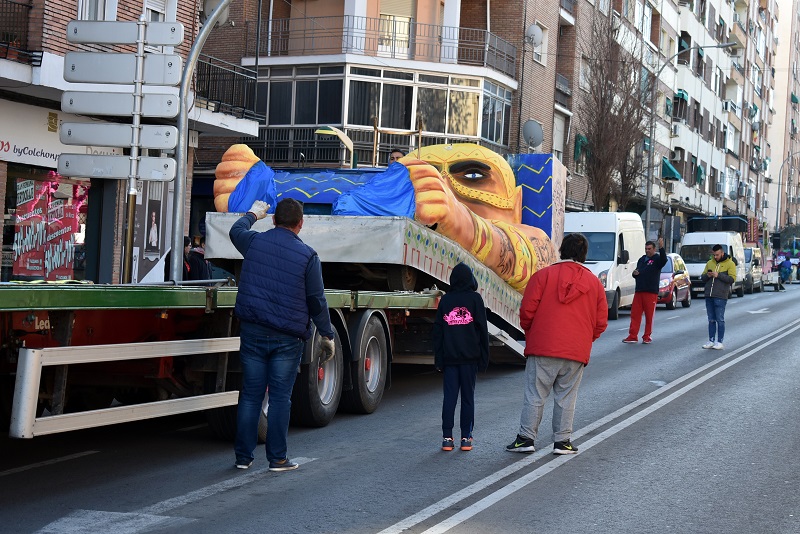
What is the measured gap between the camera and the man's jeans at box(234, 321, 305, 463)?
7605 mm

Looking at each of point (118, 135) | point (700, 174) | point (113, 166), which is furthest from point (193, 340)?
point (700, 174)

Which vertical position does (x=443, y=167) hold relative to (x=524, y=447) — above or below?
above

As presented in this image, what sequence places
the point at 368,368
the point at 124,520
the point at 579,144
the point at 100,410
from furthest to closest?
the point at 579,144 < the point at 368,368 < the point at 100,410 < the point at 124,520

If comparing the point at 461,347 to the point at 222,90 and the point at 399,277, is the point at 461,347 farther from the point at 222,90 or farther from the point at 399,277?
the point at 222,90

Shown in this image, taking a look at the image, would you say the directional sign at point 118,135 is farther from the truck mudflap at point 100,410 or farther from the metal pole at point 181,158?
the truck mudflap at point 100,410

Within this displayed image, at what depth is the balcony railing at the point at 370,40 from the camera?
1328 inches

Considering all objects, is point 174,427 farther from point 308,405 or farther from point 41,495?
point 41,495

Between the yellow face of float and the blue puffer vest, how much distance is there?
21.9 feet

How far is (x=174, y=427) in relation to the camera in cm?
974

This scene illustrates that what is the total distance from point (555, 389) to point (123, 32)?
537cm

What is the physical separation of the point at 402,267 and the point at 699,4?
55034 mm

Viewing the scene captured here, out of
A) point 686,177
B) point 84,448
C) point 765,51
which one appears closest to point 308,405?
point 84,448

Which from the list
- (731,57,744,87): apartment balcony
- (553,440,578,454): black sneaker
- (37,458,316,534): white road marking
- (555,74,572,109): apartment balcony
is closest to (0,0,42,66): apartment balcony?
(553,440,578,454): black sneaker

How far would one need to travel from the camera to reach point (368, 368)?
10.7 meters
